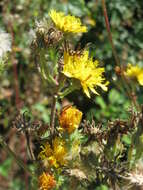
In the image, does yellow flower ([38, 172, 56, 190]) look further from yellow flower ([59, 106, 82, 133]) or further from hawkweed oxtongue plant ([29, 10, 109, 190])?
yellow flower ([59, 106, 82, 133])

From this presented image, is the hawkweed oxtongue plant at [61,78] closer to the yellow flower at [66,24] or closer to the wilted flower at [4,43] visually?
the yellow flower at [66,24]

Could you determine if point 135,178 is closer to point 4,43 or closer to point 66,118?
point 66,118

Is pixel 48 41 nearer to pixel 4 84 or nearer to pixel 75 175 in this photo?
pixel 75 175

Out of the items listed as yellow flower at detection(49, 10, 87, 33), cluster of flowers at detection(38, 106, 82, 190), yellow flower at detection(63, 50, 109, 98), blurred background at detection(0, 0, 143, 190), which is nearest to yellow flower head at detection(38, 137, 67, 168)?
cluster of flowers at detection(38, 106, 82, 190)

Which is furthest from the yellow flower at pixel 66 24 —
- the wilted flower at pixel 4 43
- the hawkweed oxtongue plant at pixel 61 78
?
the wilted flower at pixel 4 43

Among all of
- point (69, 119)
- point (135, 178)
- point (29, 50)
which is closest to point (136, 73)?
point (69, 119)

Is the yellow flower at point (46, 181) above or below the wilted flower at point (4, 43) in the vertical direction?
below
